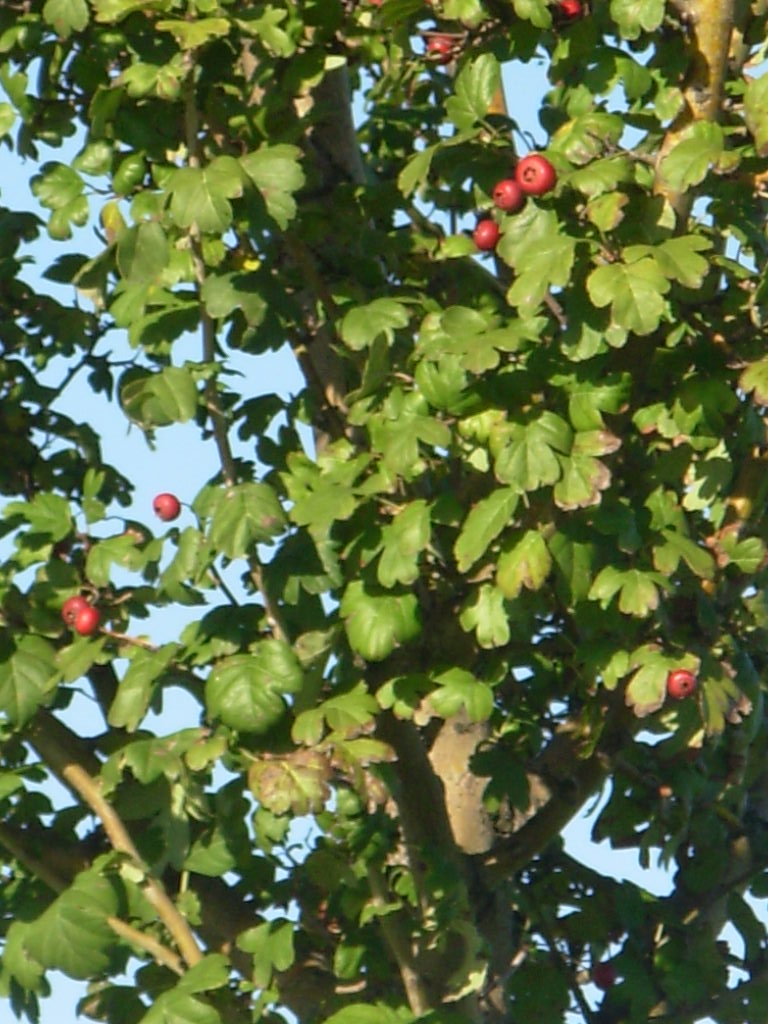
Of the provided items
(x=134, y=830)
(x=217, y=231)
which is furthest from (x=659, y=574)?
(x=134, y=830)

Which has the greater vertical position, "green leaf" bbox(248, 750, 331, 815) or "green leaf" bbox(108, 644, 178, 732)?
"green leaf" bbox(108, 644, 178, 732)

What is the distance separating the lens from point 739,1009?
459cm

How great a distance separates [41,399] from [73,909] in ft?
4.28

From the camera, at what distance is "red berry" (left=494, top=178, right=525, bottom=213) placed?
351 cm

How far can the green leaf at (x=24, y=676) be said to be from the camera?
383cm

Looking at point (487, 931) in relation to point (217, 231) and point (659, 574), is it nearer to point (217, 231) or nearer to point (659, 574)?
point (659, 574)

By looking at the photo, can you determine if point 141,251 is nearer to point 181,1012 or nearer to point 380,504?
point 380,504

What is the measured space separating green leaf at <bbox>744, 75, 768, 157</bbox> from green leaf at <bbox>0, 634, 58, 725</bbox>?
1638 mm

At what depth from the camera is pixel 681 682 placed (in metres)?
3.62

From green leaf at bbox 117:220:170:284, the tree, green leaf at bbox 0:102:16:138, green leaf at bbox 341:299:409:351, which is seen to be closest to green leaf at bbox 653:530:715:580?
the tree

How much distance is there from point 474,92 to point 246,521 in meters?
0.89

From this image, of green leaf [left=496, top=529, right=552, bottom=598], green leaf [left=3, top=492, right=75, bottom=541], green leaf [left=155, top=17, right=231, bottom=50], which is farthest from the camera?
green leaf [left=3, top=492, right=75, bottom=541]

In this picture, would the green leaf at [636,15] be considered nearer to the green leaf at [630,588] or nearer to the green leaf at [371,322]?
the green leaf at [371,322]

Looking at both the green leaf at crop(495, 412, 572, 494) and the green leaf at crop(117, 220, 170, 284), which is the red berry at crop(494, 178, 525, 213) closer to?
the green leaf at crop(495, 412, 572, 494)
